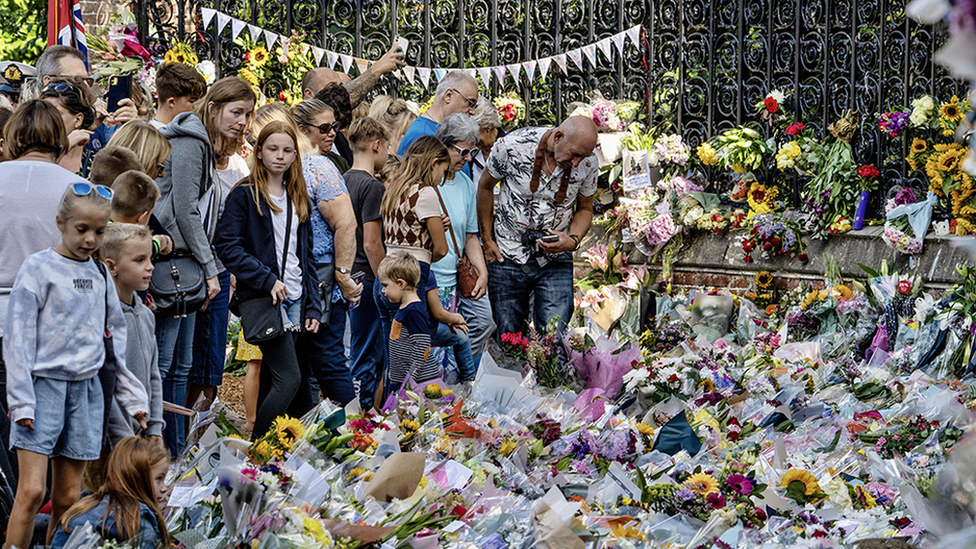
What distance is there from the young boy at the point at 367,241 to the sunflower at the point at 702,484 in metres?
2.24

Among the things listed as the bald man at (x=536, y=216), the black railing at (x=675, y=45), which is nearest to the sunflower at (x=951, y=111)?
the black railing at (x=675, y=45)

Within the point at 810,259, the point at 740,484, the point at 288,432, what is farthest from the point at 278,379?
the point at 810,259

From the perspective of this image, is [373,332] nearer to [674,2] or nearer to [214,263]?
[214,263]

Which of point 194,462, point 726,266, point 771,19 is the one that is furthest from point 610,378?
point 771,19

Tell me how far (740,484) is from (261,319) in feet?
6.65

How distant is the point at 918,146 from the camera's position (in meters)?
7.37

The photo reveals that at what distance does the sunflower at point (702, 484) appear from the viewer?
366 cm

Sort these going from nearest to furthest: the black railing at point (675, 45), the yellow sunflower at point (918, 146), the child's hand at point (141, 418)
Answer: the child's hand at point (141, 418) → the yellow sunflower at point (918, 146) → the black railing at point (675, 45)

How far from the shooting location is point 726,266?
8266 millimetres

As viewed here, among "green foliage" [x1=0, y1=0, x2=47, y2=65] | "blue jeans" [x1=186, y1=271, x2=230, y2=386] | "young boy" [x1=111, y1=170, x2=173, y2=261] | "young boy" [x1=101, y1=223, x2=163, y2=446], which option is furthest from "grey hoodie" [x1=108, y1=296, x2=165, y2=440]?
"green foliage" [x1=0, y1=0, x2=47, y2=65]

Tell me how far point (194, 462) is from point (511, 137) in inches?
122

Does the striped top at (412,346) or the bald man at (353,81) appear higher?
the bald man at (353,81)

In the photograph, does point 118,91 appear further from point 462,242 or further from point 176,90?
point 462,242

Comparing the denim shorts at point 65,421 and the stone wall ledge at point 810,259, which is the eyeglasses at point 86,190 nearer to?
the denim shorts at point 65,421
